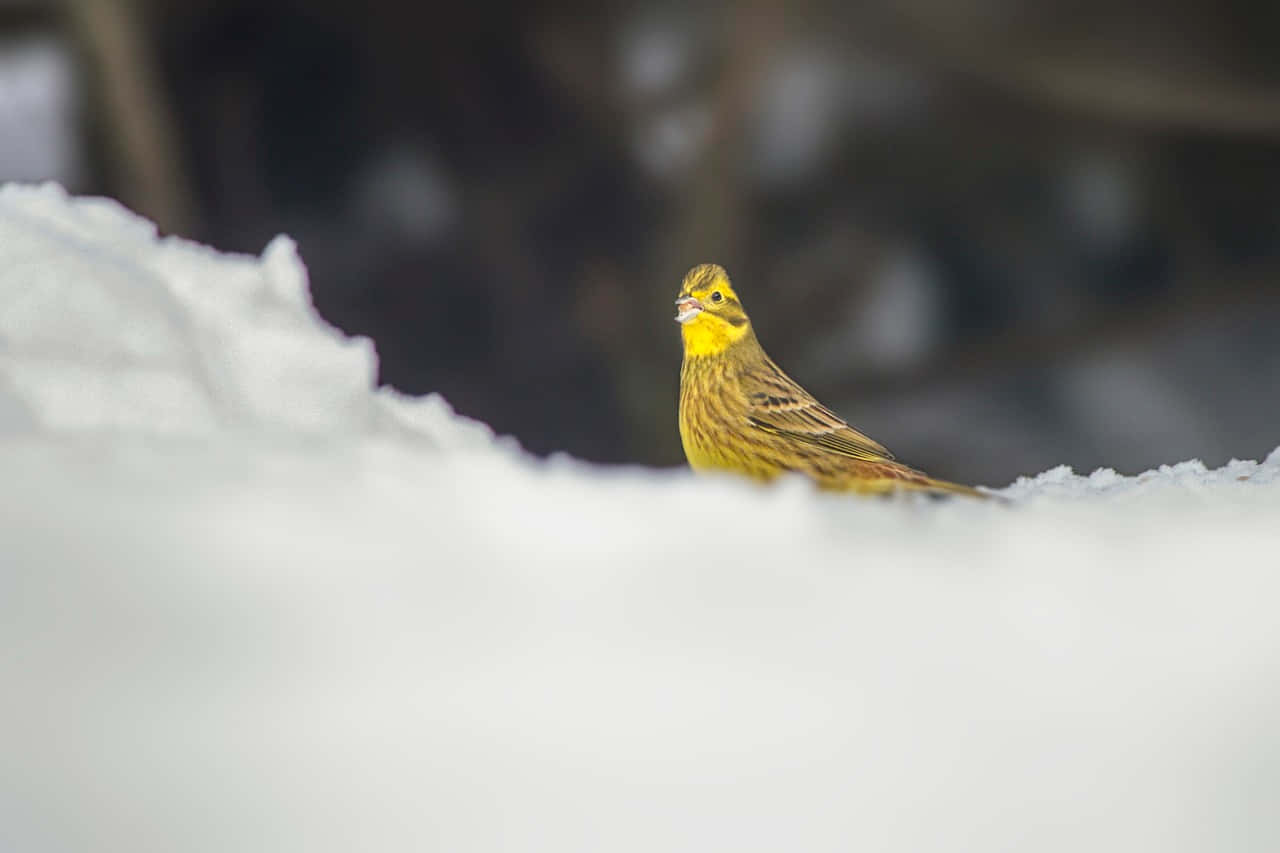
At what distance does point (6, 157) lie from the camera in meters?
1.52

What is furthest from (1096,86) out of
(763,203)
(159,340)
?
(159,340)

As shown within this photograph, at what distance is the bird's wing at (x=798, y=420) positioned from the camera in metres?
0.58

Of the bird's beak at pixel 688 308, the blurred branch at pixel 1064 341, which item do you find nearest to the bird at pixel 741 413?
the bird's beak at pixel 688 308

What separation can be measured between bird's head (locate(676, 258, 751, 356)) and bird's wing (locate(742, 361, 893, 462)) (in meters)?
0.03

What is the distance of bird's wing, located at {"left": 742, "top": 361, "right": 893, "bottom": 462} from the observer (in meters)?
0.58

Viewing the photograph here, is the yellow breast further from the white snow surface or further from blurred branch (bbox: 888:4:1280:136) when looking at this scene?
blurred branch (bbox: 888:4:1280:136)

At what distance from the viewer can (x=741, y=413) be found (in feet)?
1.91

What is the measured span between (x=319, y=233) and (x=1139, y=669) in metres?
1.60

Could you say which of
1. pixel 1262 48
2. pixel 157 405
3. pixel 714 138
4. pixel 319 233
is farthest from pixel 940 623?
pixel 1262 48

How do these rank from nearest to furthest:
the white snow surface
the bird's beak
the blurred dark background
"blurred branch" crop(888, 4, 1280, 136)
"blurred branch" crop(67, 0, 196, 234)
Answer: the white snow surface → the bird's beak → "blurred branch" crop(67, 0, 196, 234) → "blurred branch" crop(888, 4, 1280, 136) → the blurred dark background

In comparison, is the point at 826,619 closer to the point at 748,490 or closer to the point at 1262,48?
the point at 748,490

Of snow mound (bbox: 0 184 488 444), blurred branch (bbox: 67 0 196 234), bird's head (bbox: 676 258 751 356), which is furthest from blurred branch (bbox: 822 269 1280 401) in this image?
snow mound (bbox: 0 184 488 444)

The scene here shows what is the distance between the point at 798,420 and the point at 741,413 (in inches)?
1.1

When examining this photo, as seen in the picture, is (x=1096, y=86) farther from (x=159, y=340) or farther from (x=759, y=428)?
(x=159, y=340)
